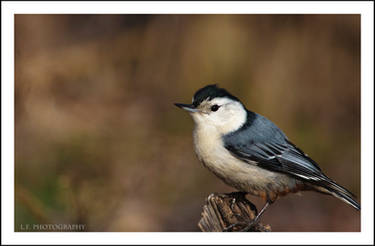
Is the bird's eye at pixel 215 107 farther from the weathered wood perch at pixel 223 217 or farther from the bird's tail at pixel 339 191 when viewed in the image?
the bird's tail at pixel 339 191

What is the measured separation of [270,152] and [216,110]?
1.42 ft

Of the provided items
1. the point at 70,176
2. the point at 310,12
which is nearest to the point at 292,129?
the point at 310,12

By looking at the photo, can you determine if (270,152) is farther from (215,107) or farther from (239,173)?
(215,107)

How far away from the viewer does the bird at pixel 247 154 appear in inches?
117

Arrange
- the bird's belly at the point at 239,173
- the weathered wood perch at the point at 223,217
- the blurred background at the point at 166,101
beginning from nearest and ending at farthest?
the weathered wood perch at the point at 223,217
the bird's belly at the point at 239,173
the blurred background at the point at 166,101

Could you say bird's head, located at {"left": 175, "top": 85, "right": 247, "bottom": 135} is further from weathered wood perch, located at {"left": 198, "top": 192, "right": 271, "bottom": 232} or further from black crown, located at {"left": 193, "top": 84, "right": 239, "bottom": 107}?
weathered wood perch, located at {"left": 198, "top": 192, "right": 271, "bottom": 232}

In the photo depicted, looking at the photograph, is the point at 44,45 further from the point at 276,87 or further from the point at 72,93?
the point at 276,87

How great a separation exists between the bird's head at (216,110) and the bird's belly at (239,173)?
137 millimetres

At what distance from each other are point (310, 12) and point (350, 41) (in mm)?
637

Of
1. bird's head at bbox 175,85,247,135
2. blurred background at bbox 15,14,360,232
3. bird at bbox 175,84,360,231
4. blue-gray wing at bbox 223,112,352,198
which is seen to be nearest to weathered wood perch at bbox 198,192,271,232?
bird at bbox 175,84,360,231

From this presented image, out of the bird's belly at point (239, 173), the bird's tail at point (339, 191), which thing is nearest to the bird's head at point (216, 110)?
the bird's belly at point (239, 173)

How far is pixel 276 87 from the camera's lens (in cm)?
422

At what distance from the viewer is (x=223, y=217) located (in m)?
2.76

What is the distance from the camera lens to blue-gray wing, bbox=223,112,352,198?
9.85 feet
